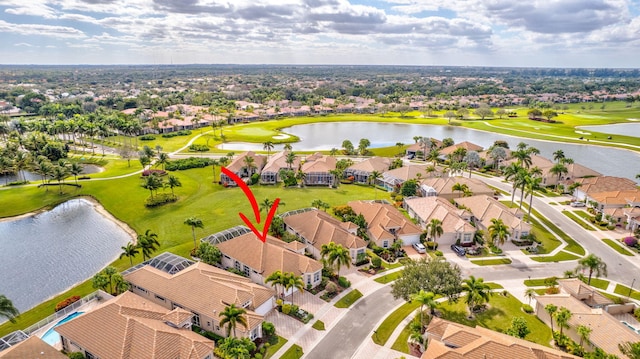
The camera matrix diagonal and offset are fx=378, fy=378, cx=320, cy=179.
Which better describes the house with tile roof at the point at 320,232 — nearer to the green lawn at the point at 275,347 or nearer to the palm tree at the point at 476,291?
the palm tree at the point at 476,291

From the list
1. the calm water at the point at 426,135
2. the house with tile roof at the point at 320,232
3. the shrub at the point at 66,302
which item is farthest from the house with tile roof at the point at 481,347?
the calm water at the point at 426,135

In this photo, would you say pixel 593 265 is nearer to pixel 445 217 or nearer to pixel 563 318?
pixel 563 318

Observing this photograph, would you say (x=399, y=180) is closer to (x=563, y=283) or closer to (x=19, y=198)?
(x=563, y=283)

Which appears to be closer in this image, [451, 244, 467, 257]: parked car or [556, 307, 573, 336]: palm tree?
[556, 307, 573, 336]: palm tree

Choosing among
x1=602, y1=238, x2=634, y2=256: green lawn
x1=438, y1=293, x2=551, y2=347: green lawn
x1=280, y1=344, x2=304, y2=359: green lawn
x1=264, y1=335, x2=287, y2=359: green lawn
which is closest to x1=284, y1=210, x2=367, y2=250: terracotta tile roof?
x1=438, y1=293, x2=551, y2=347: green lawn

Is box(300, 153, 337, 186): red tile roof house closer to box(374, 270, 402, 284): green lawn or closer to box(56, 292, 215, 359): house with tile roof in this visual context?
box(374, 270, 402, 284): green lawn

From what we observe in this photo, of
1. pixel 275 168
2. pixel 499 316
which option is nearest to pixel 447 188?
pixel 499 316

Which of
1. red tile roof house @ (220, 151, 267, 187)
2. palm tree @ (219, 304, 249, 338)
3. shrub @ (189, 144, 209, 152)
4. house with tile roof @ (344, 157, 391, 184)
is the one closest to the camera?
palm tree @ (219, 304, 249, 338)
